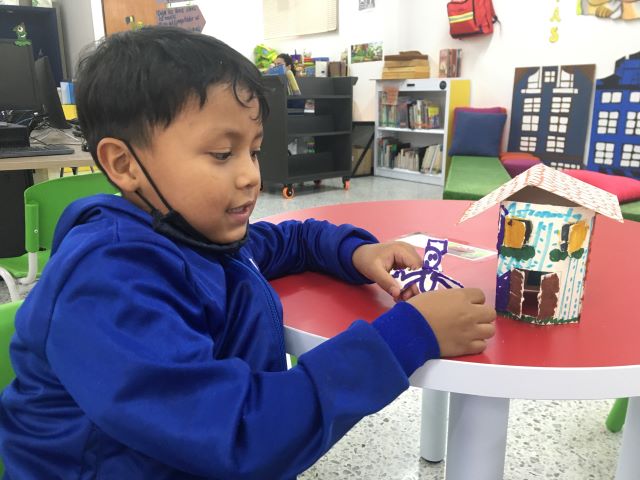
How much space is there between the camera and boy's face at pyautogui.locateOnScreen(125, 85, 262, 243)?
584 mm

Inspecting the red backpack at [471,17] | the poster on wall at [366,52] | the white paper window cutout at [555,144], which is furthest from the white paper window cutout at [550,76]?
the poster on wall at [366,52]

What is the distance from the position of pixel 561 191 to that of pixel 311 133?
14.6 ft

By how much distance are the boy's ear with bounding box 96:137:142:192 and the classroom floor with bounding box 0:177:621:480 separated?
3.24 feet

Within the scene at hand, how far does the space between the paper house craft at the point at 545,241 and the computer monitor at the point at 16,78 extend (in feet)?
9.41

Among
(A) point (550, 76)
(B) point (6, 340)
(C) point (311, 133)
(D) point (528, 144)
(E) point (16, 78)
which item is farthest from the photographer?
(C) point (311, 133)

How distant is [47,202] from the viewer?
1.48m

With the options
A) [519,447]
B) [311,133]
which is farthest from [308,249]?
[311,133]

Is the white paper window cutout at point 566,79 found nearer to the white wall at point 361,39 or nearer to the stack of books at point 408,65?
the stack of books at point 408,65

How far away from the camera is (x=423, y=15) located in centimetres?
536

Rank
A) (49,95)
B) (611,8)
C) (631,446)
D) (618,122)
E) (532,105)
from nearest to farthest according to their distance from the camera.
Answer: (631,446) → (49,95) → (611,8) → (618,122) → (532,105)

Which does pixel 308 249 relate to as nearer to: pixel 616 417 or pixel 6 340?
pixel 6 340

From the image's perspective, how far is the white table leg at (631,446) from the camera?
1022mm

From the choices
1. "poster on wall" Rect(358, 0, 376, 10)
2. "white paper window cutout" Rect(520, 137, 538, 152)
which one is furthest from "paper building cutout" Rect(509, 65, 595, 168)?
"poster on wall" Rect(358, 0, 376, 10)

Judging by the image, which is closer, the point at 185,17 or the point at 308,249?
the point at 308,249
